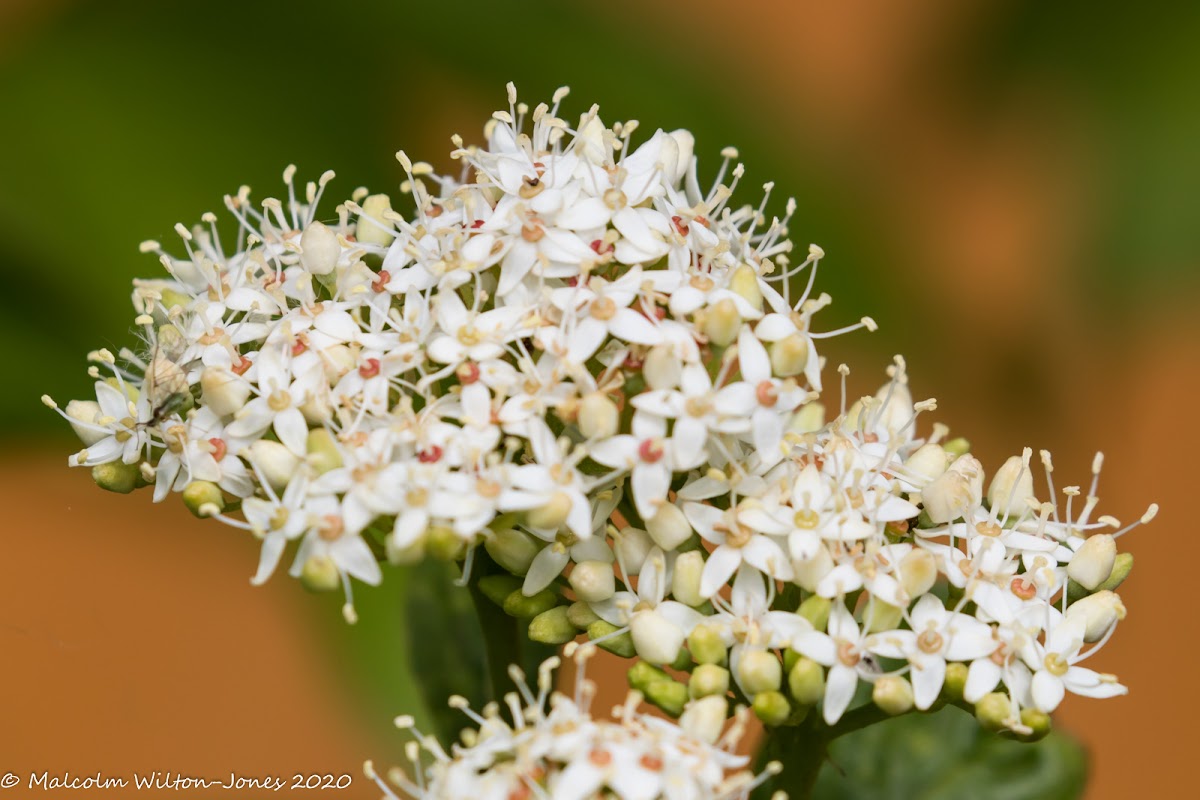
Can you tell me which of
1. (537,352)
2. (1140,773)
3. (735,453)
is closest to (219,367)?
(537,352)

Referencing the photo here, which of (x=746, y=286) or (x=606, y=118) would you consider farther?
(x=606, y=118)

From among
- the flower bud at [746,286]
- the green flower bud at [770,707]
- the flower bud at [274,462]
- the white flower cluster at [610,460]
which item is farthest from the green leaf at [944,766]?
the flower bud at [274,462]

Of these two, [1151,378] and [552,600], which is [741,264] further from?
[1151,378]

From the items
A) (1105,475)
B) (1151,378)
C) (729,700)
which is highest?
(1151,378)

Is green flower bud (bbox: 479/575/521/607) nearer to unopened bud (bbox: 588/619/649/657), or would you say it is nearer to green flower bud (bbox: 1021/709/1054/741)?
unopened bud (bbox: 588/619/649/657)

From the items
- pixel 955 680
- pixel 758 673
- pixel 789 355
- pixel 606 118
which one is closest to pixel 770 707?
pixel 758 673

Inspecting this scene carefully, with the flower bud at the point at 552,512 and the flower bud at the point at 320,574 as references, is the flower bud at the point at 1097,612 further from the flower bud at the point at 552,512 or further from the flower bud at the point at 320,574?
the flower bud at the point at 320,574

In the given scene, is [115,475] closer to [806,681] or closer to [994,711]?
[806,681]
